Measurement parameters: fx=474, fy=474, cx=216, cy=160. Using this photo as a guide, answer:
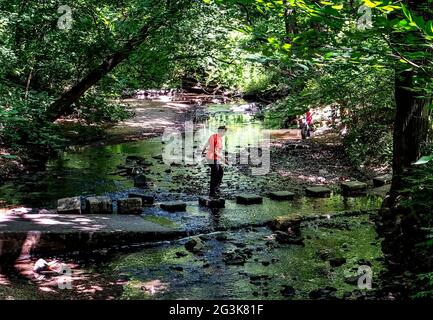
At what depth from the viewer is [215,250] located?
8414 mm

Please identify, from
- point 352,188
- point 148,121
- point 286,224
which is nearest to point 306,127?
point 352,188

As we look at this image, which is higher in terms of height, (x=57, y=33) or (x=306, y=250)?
(x=57, y=33)

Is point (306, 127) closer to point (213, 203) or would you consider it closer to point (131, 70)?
point (131, 70)

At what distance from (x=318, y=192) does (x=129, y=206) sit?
197 inches

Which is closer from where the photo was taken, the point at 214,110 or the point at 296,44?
the point at 296,44

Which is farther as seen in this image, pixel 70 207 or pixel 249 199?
pixel 249 199

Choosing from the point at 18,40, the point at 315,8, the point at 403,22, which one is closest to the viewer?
the point at 403,22

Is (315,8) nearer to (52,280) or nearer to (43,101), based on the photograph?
(52,280)

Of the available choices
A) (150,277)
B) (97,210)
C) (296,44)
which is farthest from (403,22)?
(97,210)

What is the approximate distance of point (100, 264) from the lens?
7.72m

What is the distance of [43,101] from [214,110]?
69.0 ft

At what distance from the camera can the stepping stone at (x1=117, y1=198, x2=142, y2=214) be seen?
10.3 meters

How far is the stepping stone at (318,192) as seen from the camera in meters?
12.4

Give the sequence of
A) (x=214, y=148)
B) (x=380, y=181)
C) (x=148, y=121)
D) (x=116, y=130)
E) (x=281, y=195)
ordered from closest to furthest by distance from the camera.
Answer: (x=214, y=148) < (x=281, y=195) < (x=380, y=181) < (x=116, y=130) < (x=148, y=121)
